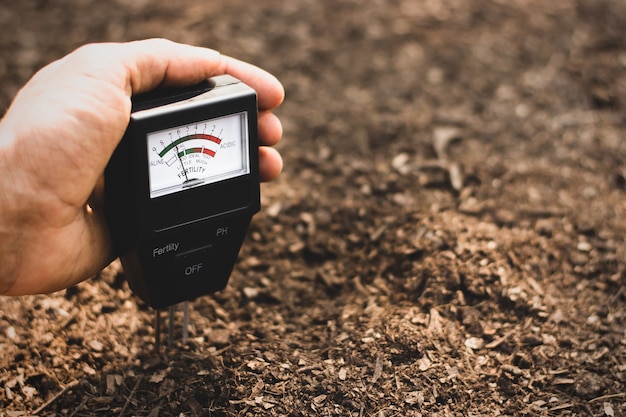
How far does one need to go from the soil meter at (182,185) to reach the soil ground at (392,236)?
393 mm

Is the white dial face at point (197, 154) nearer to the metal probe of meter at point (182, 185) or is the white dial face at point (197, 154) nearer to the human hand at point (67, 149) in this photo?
the metal probe of meter at point (182, 185)

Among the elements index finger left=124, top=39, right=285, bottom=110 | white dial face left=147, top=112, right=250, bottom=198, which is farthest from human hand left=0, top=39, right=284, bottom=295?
white dial face left=147, top=112, right=250, bottom=198

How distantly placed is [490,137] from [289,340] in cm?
172

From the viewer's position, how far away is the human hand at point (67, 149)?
5.82 ft

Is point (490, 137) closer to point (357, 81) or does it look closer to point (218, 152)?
point (357, 81)

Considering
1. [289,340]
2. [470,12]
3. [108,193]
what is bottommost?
[289,340]

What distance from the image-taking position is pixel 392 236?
9.62 feet

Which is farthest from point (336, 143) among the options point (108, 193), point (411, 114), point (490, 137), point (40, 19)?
point (40, 19)

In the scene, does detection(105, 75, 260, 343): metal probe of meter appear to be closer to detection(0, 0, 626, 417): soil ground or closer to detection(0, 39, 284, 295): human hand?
detection(0, 39, 284, 295): human hand

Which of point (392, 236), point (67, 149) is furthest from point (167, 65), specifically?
point (392, 236)

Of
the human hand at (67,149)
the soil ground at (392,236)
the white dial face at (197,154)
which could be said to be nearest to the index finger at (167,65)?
the human hand at (67,149)

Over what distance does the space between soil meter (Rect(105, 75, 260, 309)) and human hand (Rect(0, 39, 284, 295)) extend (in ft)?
0.20

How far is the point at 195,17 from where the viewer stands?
437cm

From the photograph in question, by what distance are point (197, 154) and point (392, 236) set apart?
3.87 feet
